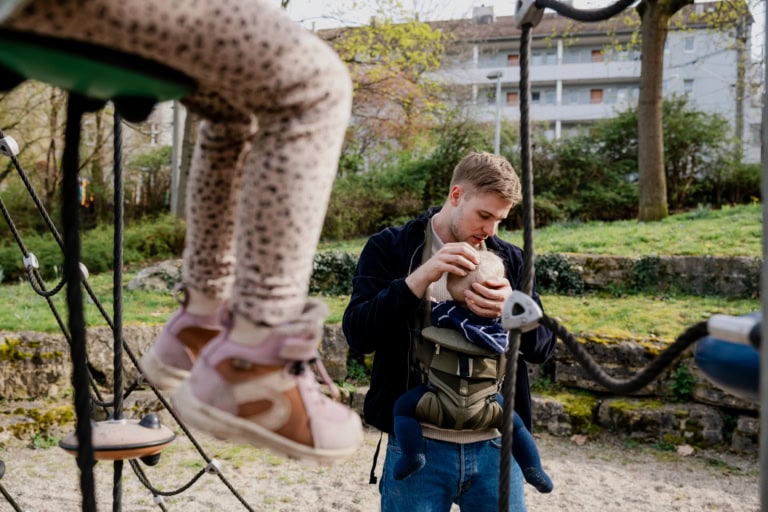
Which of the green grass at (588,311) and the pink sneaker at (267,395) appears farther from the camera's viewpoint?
the green grass at (588,311)

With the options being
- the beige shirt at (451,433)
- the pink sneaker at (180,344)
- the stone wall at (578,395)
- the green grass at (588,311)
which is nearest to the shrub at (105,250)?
the green grass at (588,311)

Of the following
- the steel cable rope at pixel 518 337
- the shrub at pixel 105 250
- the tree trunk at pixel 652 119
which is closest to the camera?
the steel cable rope at pixel 518 337

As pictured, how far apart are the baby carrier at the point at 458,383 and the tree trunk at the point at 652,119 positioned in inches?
365

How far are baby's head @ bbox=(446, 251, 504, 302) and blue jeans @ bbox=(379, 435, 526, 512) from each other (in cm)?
44

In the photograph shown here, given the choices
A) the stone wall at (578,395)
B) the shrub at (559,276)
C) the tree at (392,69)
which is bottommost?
the stone wall at (578,395)

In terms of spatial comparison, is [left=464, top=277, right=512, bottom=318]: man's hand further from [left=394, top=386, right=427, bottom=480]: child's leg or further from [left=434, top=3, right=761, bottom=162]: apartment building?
[left=434, top=3, right=761, bottom=162]: apartment building

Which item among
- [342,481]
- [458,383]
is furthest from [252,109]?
[342,481]

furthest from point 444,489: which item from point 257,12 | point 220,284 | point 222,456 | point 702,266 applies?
point 702,266

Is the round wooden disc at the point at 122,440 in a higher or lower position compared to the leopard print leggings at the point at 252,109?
lower

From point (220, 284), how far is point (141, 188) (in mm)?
13578

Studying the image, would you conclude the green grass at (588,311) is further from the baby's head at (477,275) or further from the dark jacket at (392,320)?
the baby's head at (477,275)

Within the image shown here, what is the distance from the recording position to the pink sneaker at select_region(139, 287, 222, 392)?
0.98 m

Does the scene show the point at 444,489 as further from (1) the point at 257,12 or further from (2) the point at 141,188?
(2) the point at 141,188

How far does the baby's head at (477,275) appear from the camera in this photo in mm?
1898
